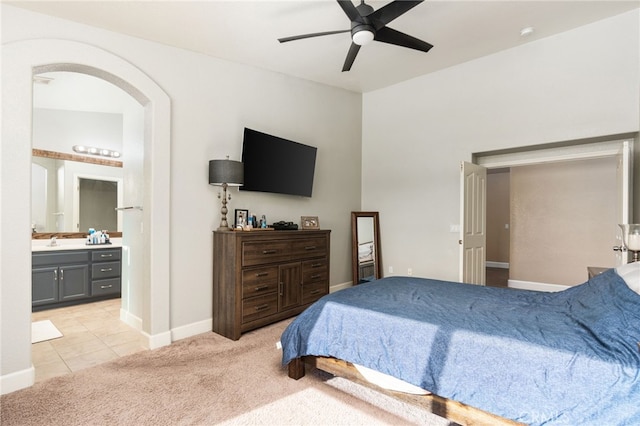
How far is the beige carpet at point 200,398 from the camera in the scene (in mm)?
1969

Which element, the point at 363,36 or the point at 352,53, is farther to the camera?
the point at 352,53

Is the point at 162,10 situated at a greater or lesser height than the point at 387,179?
greater

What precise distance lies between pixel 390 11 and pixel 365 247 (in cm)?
345

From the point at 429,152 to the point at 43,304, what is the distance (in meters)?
5.69

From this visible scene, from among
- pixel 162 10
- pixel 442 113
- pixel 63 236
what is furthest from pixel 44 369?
pixel 442 113

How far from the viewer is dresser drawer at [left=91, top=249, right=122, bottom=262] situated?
473cm

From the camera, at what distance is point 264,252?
349cm

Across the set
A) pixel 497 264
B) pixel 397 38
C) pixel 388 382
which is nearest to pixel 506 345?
pixel 388 382

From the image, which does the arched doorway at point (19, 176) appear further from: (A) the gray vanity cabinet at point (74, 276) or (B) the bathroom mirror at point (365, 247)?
(B) the bathroom mirror at point (365, 247)

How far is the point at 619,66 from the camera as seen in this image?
333cm

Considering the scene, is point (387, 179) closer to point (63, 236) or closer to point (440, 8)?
point (440, 8)

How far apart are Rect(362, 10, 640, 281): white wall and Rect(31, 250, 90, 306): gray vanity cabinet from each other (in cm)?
435

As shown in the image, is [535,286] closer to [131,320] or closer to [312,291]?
[312,291]

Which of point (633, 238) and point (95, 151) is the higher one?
point (95, 151)
